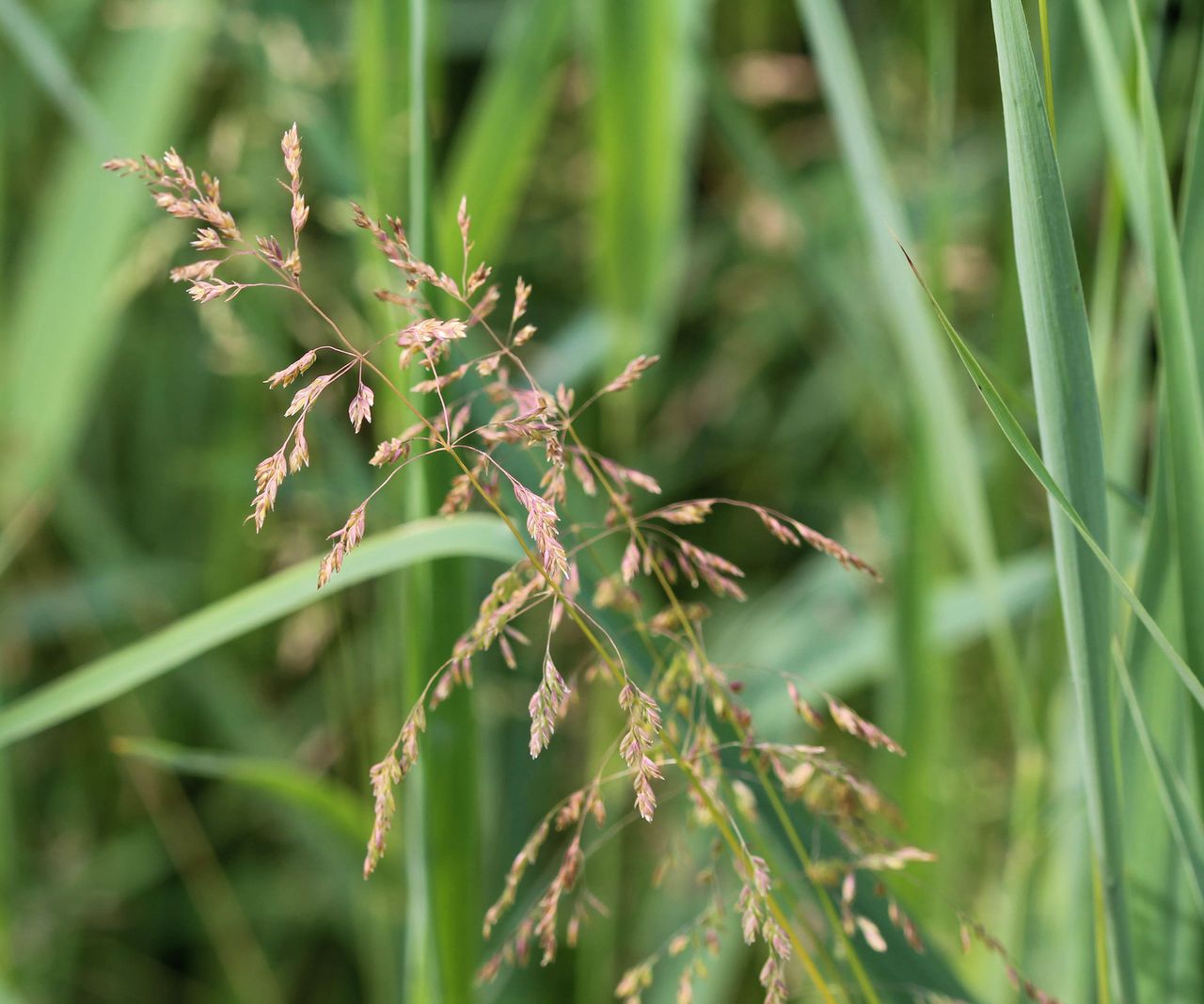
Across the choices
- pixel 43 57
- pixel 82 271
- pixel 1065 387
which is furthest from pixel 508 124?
pixel 1065 387

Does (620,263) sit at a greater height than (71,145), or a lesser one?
lesser

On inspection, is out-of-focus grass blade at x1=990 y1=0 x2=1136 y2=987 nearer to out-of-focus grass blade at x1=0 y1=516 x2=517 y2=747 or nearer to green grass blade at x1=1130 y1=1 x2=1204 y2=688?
green grass blade at x1=1130 y1=1 x2=1204 y2=688

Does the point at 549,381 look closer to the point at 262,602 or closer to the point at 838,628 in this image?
the point at 838,628

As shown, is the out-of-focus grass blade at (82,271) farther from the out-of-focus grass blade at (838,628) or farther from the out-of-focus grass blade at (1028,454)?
the out-of-focus grass blade at (1028,454)

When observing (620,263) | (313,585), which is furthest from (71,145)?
(313,585)

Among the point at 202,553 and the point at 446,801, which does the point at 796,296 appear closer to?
the point at 202,553

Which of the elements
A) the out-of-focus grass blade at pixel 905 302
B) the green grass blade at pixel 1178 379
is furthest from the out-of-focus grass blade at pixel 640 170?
the green grass blade at pixel 1178 379
